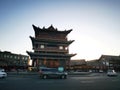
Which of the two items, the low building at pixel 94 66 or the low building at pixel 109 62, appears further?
the low building at pixel 109 62

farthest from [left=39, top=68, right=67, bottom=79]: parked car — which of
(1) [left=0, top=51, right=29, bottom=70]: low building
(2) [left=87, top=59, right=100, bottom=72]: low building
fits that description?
(1) [left=0, top=51, right=29, bottom=70]: low building

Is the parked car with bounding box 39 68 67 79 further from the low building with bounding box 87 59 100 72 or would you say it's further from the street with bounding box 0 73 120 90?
the low building with bounding box 87 59 100 72

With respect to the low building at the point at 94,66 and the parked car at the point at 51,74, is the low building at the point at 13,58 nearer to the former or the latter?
the low building at the point at 94,66

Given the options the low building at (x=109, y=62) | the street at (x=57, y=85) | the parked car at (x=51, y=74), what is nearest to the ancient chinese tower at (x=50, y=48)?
the parked car at (x=51, y=74)

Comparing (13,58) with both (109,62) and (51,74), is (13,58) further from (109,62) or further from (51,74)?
(51,74)

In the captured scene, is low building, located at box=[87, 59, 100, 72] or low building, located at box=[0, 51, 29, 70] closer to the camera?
low building, located at box=[87, 59, 100, 72]

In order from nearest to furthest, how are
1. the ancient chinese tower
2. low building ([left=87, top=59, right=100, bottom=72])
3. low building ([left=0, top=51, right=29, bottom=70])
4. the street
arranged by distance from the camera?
the street, the ancient chinese tower, low building ([left=87, top=59, right=100, bottom=72]), low building ([left=0, top=51, right=29, bottom=70])

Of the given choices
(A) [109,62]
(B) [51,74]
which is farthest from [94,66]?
(B) [51,74]

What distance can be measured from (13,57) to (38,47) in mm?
49021

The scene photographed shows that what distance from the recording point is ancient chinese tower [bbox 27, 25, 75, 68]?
38.7 m

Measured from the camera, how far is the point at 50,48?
40188 mm

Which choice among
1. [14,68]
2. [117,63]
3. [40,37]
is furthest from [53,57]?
[117,63]

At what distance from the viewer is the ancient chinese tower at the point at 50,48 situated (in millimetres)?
38688

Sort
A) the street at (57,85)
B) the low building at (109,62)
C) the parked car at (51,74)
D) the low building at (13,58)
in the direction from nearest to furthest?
the street at (57,85) → the parked car at (51,74) → the low building at (109,62) → the low building at (13,58)
